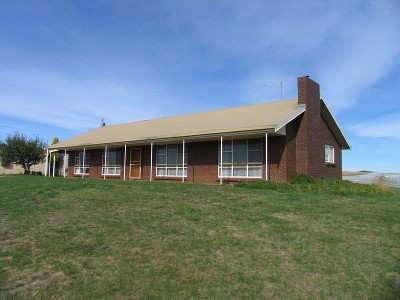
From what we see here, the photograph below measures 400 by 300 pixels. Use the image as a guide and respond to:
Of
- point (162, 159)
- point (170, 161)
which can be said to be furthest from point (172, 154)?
point (162, 159)

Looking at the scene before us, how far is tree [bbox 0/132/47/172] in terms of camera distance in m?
37.1

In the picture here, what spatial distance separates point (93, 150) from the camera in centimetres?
2839

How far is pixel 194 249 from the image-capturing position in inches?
269

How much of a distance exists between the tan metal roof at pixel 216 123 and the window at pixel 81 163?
5.74 feet

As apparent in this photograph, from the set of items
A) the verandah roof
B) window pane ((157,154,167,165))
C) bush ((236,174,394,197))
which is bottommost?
bush ((236,174,394,197))

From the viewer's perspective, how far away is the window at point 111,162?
84.9 ft

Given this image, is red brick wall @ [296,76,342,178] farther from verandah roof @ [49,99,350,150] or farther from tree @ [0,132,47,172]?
tree @ [0,132,47,172]

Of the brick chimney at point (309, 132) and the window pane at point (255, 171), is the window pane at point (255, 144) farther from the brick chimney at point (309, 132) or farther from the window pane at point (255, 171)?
the brick chimney at point (309, 132)

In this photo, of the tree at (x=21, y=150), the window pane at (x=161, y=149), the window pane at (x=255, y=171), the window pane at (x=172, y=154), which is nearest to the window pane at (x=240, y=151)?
the window pane at (x=255, y=171)

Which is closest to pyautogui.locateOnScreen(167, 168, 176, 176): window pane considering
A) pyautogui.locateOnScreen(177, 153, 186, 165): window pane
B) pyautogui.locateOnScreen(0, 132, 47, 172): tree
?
pyautogui.locateOnScreen(177, 153, 186, 165): window pane

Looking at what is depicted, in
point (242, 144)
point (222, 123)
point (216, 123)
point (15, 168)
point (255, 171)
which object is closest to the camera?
point (255, 171)

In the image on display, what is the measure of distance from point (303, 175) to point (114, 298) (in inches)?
522

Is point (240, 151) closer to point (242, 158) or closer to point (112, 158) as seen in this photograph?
point (242, 158)

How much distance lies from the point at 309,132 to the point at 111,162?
47.0ft
